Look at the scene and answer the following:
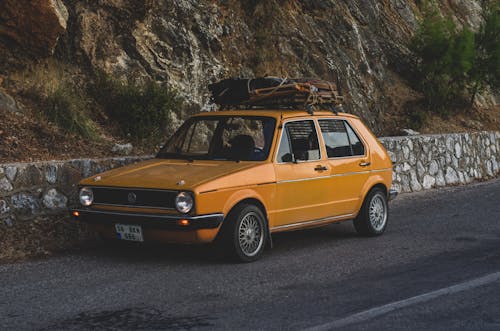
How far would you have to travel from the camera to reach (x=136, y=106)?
43.6ft

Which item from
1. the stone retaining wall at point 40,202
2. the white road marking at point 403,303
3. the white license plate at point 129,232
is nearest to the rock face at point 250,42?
the stone retaining wall at point 40,202

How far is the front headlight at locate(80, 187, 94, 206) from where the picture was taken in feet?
28.1

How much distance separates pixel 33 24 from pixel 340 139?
19.6 feet

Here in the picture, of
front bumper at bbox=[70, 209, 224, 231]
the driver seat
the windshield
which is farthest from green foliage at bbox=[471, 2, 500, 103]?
front bumper at bbox=[70, 209, 224, 231]

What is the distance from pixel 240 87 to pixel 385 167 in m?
2.39

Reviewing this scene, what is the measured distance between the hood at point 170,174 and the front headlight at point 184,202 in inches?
3.3

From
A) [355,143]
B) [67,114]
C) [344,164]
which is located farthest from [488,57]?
[67,114]

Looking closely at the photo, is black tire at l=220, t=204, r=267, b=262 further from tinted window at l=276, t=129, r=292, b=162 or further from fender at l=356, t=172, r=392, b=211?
fender at l=356, t=172, r=392, b=211

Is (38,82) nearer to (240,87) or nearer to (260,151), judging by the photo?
(240,87)

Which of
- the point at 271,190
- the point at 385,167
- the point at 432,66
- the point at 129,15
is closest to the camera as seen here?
the point at 271,190

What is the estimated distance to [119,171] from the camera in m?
8.85

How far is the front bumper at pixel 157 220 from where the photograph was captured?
25.6 feet

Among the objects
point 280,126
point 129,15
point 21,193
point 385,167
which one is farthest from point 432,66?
point 21,193

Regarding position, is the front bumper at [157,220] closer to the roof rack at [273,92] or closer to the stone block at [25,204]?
the stone block at [25,204]
